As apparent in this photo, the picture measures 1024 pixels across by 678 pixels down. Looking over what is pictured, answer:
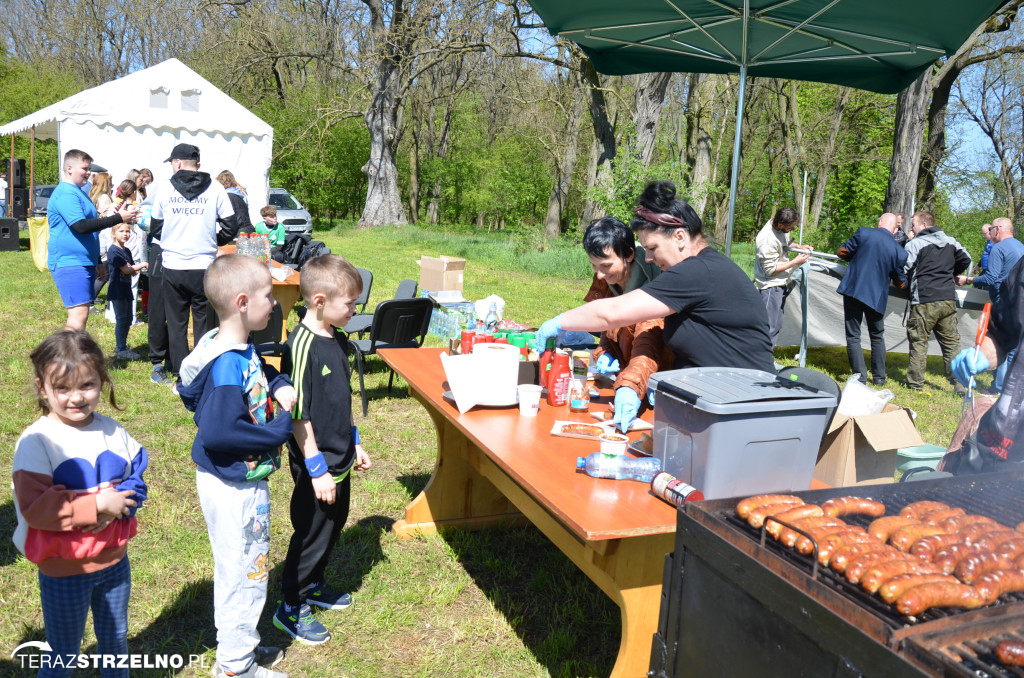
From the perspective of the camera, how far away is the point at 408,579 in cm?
365

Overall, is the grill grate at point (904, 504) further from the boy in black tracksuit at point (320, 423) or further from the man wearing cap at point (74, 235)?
the man wearing cap at point (74, 235)

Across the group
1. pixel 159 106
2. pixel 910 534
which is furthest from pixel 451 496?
pixel 159 106

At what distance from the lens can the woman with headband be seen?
2977mm

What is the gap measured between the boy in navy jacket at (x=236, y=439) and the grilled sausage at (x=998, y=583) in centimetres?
195

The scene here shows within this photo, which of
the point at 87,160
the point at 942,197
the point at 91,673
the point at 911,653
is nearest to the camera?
the point at 911,653

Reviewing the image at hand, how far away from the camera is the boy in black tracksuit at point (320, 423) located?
8.83ft

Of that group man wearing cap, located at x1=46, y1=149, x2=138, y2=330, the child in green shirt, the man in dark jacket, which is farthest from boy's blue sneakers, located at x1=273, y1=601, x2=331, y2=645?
the child in green shirt

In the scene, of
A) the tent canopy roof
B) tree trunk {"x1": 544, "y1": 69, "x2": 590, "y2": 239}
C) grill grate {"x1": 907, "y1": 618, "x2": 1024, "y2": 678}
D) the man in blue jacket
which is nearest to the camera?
grill grate {"x1": 907, "y1": 618, "x2": 1024, "y2": 678}

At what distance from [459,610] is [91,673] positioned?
1474mm

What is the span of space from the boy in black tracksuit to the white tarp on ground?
693 cm

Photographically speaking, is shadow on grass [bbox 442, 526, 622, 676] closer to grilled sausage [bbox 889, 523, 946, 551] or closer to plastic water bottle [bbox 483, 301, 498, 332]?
plastic water bottle [bbox 483, 301, 498, 332]

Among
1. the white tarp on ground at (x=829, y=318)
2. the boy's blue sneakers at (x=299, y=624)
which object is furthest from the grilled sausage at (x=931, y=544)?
the white tarp on ground at (x=829, y=318)

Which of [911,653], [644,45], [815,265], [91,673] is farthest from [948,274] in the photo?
[91,673]

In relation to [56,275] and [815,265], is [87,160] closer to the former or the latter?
[56,275]
